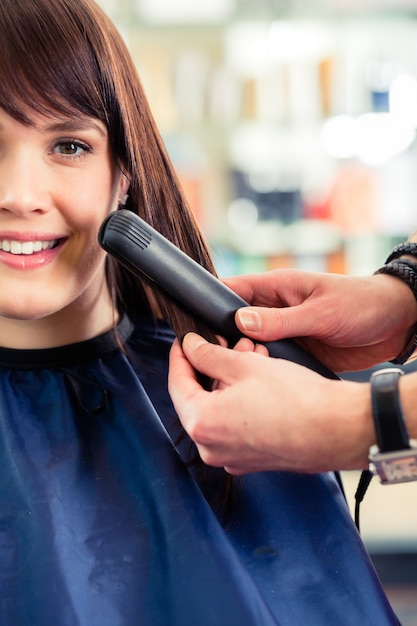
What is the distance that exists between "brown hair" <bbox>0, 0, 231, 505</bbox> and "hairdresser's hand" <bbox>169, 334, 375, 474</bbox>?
0.35 feet

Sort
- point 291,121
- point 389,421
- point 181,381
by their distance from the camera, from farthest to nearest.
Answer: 1. point 291,121
2. point 181,381
3. point 389,421

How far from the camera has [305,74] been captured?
10.8 ft

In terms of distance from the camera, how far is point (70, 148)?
3.75ft

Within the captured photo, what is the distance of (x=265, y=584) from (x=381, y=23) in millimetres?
2706

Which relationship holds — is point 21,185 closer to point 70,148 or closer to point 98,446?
point 70,148

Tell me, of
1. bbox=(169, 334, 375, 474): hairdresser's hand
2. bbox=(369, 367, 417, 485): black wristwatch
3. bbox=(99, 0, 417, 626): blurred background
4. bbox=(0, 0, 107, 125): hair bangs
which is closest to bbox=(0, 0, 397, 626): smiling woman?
bbox=(0, 0, 107, 125): hair bangs

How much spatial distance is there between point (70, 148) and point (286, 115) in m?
2.29

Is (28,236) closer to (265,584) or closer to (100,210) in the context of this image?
(100,210)

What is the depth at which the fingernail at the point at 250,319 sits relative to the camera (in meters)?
1.02

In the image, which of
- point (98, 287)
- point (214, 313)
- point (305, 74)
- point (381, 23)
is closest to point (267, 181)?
point (305, 74)

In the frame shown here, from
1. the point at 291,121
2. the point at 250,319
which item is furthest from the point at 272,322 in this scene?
the point at 291,121

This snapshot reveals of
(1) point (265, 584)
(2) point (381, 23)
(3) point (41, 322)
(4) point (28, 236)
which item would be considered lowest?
(1) point (265, 584)

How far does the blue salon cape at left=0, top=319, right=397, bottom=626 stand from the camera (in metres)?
1.00

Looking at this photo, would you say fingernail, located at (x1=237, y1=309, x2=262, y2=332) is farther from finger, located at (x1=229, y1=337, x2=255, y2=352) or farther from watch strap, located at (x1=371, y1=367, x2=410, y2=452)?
watch strap, located at (x1=371, y1=367, x2=410, y2=452)
